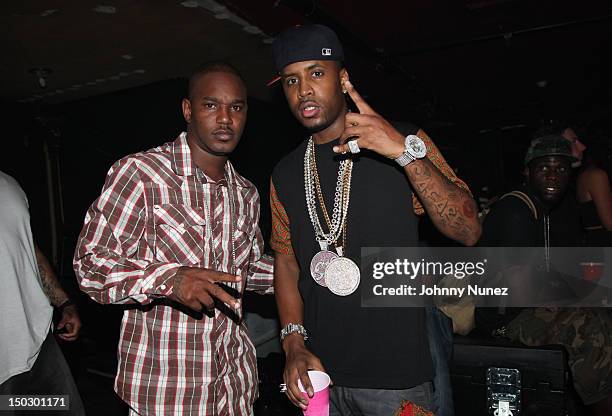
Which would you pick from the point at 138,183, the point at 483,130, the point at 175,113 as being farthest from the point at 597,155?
the point at 483,130

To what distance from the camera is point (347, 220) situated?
200 cm

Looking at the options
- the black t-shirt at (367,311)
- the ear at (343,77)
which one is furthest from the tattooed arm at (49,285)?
the ear at (343,77)

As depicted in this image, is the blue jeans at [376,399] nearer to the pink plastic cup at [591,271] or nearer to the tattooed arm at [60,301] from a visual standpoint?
the tattooed arm at [60,301]

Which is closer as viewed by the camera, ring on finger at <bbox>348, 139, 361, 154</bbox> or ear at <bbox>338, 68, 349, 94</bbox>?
ring on finger at <bbox>348, 139, 361, 154</bbox>

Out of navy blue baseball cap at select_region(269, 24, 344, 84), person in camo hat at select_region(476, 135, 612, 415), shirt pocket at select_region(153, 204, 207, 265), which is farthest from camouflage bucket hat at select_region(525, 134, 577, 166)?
shirt pocket at select_region(153, 204, 207, 265)

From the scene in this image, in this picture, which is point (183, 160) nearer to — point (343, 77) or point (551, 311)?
point (343, 77)

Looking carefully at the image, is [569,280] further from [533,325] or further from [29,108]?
[29,108]

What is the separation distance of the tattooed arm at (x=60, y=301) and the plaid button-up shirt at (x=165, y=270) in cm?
72

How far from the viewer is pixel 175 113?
662 centimetres

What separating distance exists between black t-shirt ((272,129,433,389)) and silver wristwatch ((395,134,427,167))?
23 cm

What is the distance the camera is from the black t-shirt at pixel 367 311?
1.85 metres

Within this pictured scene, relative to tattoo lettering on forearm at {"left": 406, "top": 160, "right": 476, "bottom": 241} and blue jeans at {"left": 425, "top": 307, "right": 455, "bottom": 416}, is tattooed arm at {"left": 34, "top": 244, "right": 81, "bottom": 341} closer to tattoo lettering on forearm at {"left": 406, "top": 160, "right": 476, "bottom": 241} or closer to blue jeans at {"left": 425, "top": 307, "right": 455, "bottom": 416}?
blue jeans at {"left": 425, "top": 307, "right": 455, "bottom": 416}

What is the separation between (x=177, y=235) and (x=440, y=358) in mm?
1165

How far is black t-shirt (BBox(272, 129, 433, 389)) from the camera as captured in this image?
1.85 meters
